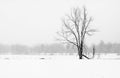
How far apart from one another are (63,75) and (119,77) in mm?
3324

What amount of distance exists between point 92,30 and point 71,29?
3658 millimetres

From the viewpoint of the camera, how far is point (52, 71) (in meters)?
11.0

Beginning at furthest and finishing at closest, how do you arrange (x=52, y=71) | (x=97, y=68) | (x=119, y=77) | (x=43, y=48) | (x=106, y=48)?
(x=43, y=48), (x=106, y=48), (x=97, y=68), (x=52, y=71), (x=119, y=77)

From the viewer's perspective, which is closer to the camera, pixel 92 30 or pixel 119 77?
pixel 119 77

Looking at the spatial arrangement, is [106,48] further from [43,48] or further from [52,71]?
[52,71]

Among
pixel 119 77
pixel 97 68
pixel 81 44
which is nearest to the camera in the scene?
pixel 119 77

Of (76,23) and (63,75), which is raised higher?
(76,23)

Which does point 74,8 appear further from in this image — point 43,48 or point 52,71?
point 43,48

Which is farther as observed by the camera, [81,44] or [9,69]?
[81,44]

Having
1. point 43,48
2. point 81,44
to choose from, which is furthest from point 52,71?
point 43,48

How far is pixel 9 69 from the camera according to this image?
11406mm

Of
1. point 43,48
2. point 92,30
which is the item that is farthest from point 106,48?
point 92,30

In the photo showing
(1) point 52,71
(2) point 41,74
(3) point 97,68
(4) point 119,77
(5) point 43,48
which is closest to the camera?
(4) point 119,77

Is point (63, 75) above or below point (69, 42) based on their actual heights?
below
